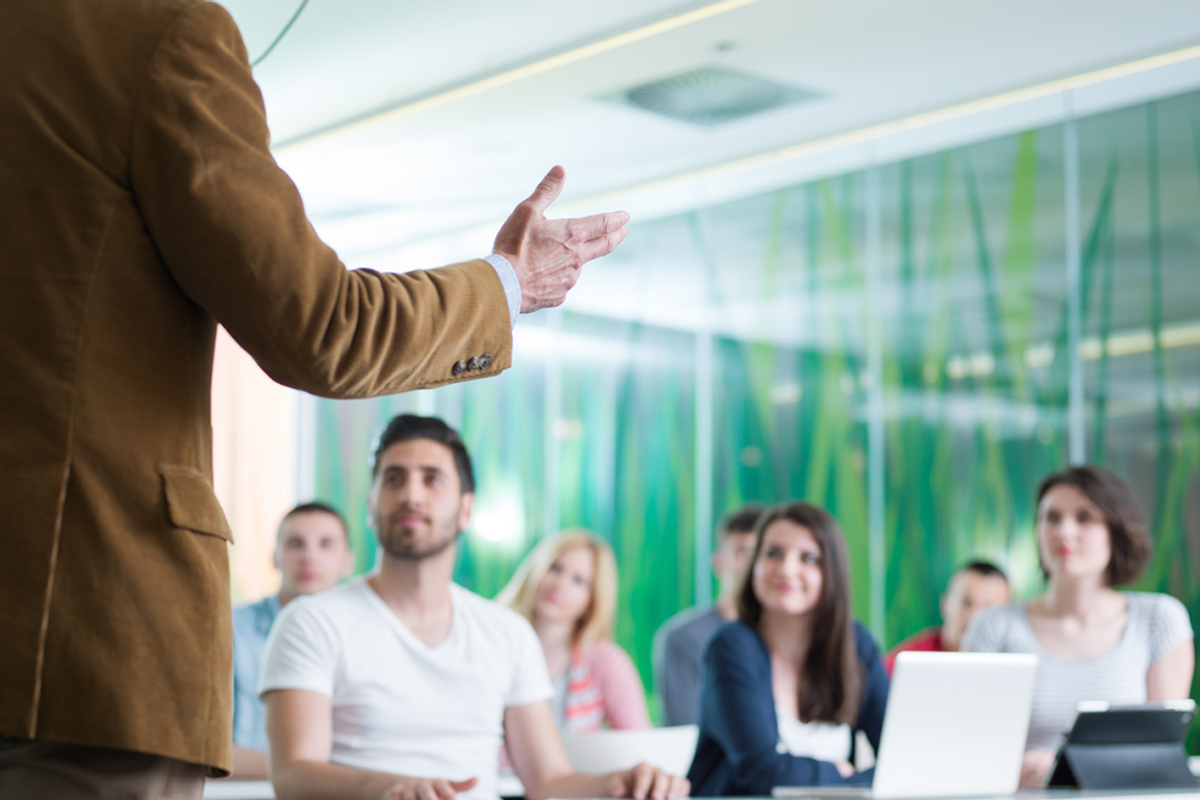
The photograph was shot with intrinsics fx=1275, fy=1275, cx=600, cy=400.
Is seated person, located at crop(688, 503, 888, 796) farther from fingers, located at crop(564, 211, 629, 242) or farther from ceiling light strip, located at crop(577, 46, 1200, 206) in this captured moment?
ceiling light strip, located at crop(577, 46, 1200, 206)

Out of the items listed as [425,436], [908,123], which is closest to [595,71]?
[908,123]

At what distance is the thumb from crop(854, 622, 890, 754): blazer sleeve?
242cm

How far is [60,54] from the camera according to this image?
3.28ft

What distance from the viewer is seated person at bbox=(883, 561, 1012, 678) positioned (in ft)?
16.9

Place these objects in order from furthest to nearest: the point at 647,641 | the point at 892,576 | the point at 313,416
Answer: the point at 313,416 → the point at 647,641 → the point at 892,576

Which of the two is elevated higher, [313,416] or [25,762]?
[313,416]

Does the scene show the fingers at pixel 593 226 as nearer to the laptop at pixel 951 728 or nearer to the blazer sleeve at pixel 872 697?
the laptop at pixel 951 728

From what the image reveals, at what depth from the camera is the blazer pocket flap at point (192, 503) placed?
0.98 m

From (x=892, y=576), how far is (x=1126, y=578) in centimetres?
225

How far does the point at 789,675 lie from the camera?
3.33 meters

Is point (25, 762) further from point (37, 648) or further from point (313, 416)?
point (313, 416)

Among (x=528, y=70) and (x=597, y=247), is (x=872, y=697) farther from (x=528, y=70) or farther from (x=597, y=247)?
(x=528, y=70)

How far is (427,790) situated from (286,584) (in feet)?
7.80

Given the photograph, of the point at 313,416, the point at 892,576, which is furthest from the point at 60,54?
the point at 313,416
